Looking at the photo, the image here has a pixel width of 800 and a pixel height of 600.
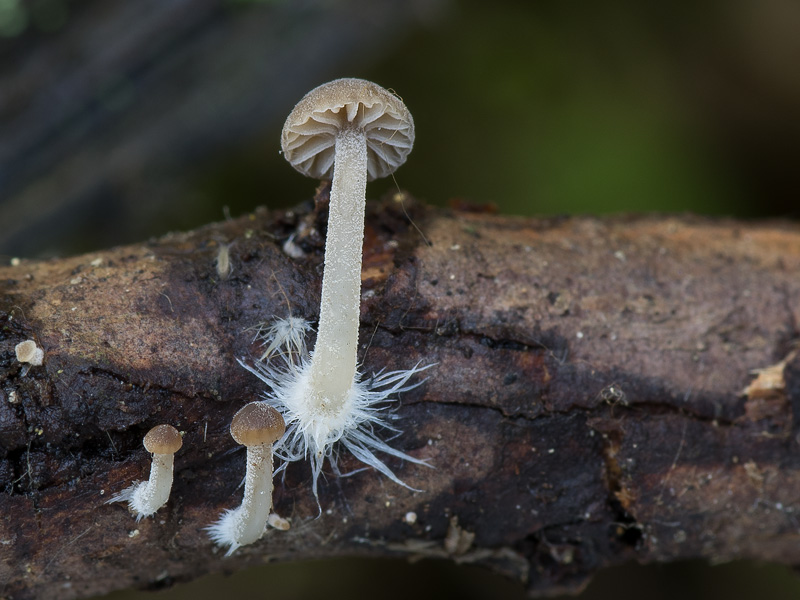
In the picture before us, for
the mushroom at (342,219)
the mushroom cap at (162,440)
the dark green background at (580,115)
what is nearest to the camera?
the mushroom cap at (162,440)

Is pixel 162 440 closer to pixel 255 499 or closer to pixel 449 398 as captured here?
pixel 255 499

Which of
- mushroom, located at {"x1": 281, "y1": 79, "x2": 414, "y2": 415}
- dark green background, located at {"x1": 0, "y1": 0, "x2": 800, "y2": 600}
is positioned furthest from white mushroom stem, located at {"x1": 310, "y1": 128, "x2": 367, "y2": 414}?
dark green background, located at {"x1": 0, "y1": 0, "x2": 800, "y2": 600}

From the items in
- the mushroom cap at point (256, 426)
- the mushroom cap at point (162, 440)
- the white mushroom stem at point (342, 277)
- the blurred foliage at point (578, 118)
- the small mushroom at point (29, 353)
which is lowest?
the mushroom cap at point (162, 440)

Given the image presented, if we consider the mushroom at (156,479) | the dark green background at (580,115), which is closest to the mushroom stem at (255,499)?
the mushroom at (156,479)

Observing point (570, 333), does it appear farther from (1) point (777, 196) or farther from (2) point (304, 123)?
(1) point (777, 196)

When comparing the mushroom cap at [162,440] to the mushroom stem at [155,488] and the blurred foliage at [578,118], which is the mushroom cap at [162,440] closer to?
the mushroom stem at [155,488]

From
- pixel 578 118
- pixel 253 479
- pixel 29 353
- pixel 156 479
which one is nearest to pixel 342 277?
pixel 253 479

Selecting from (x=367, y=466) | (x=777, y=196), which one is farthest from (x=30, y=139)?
(x=777, y=196)
